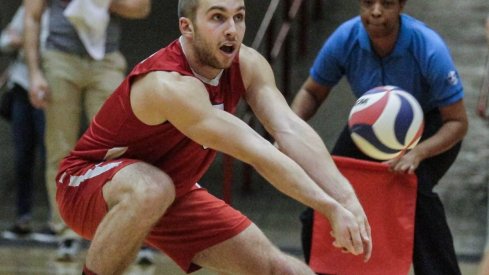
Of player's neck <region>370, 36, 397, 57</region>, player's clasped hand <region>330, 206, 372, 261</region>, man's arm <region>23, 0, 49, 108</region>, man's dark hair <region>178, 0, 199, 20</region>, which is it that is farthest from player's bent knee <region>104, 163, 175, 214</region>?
man's arm <region>23, 0, 49, 108</region>

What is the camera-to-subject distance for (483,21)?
35.5ft

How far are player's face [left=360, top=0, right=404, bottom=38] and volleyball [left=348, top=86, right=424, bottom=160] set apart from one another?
36 cm

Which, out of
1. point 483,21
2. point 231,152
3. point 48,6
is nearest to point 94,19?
point 48,6

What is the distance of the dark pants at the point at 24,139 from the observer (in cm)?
802

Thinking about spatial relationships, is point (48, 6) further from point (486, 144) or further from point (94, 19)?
point (486, 144)

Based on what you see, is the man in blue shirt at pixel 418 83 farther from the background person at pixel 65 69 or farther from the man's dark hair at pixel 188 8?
the background person at pixel 65 69

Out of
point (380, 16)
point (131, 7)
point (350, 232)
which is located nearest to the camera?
point (350, 232)

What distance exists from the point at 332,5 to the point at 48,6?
149 inches

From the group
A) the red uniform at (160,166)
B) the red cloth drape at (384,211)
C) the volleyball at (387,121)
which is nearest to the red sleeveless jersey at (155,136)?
the red uniform at (160,166)

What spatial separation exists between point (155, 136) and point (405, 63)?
1.47 m

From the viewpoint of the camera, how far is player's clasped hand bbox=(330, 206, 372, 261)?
441 cm

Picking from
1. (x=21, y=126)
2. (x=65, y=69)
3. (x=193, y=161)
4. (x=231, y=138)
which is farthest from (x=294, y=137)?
(x=21, y=126)

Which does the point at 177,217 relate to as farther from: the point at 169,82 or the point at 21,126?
the point at 21,126

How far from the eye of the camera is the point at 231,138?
4598 millimetres
